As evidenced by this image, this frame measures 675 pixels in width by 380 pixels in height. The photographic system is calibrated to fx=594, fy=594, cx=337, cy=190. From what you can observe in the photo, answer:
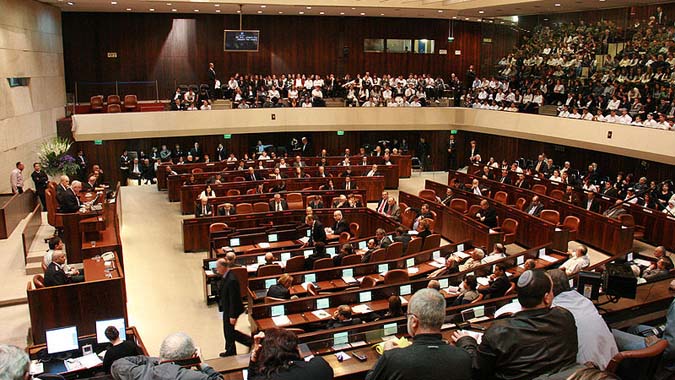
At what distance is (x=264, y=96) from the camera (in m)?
22.0

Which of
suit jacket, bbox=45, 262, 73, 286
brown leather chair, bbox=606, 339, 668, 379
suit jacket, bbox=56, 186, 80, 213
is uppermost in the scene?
brown leather chair, bbox=606, 339, 668, 379

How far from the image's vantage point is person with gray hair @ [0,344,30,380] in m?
2.50

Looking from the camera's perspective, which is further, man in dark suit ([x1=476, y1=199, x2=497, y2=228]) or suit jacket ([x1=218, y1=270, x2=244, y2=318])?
man in dark suit ([x1=476, y1=199, x2=497, y2=228])

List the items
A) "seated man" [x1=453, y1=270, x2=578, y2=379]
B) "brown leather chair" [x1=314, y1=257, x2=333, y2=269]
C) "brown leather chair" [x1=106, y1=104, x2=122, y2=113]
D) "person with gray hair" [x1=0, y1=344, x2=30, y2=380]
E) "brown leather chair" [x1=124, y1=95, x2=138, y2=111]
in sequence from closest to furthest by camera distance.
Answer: "person with gray hair" [x1=0, y1=344, x2=30, y2=380] < "seated man" [x1=453, y1=270, x2=578, y2=379] < "brown leather chair" [x1=314, y1=257, x2=333, y2=269] < "brown leather chair" [x1=106, y1=104, x2=122, y2=113] < "brown leather chair" [x1=124, y1=95, x2=138, y2=111]

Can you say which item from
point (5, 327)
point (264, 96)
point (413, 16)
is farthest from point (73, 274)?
point (413, 16)

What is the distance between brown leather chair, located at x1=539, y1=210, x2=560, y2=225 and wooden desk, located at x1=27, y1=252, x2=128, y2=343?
931 cm

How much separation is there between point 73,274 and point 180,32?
53.7 feet

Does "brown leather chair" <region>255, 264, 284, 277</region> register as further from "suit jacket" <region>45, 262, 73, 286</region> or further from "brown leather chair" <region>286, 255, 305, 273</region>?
"suit jacket" <region>45, 262, 73, 286</region>

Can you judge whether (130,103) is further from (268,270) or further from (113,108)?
(268,270)

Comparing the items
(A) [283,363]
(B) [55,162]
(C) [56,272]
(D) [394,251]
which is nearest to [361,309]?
(D) [394,251]

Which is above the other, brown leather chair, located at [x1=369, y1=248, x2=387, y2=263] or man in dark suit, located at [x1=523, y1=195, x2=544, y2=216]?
man in dark suit, located at [x1=523, y1=195, x2=544, y2=216]

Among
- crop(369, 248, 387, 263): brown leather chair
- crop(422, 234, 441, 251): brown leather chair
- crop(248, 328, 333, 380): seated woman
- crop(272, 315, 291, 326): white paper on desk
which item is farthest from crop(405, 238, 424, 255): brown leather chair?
crop(248, 328, 333, 380): seated woman

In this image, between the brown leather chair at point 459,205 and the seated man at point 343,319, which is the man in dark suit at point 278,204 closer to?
the brown leather chair at point 459,205

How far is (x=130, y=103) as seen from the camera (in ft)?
67.1
